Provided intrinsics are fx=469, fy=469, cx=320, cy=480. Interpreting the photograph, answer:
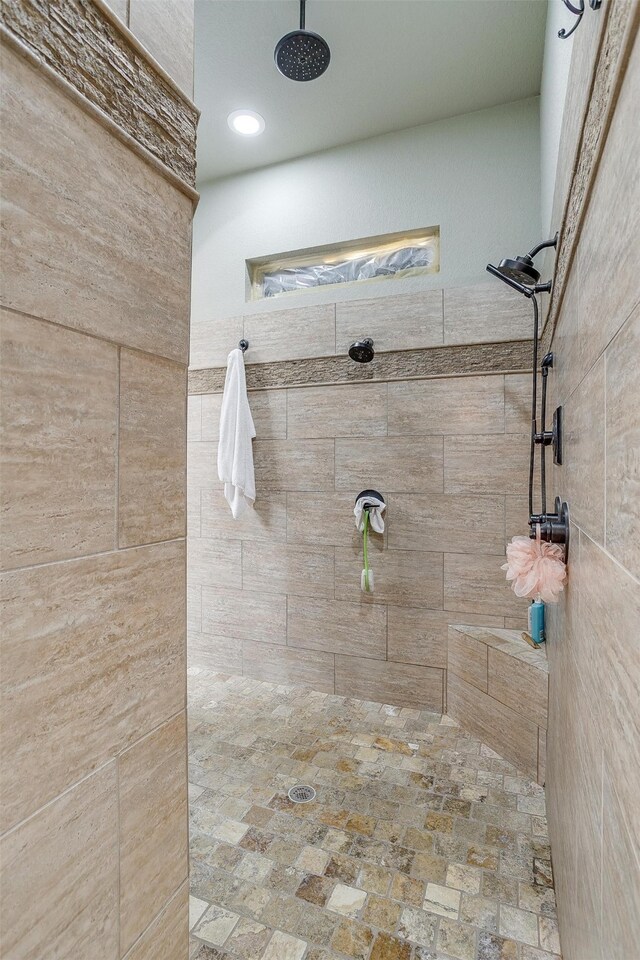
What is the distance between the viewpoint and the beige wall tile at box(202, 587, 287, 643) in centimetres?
262

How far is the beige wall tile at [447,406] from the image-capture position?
2.24m

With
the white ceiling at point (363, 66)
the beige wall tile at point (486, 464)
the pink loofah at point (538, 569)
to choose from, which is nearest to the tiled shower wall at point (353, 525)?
the beige wall tile at point (486, 464)

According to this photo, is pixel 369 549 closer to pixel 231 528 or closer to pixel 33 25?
pixel 231 528

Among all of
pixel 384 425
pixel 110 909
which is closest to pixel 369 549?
pixel 384 425

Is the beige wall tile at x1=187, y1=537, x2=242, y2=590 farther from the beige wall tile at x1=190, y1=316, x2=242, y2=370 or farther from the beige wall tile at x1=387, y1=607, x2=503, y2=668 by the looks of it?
the beige wall tile at x1=190, y1=316, x2=242, y2=370

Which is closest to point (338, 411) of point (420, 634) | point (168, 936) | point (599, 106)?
point (420, 634)

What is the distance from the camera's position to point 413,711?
2324 millimetres

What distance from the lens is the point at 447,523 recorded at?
230cm

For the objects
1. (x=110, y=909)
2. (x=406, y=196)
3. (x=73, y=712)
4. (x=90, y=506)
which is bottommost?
(x=110, y=909)

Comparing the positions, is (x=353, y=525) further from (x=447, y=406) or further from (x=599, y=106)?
(x=599, y=106)

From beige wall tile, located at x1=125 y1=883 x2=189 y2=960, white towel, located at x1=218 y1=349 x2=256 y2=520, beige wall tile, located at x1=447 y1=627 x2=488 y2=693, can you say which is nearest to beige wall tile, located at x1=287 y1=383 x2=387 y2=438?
white towel, located at x1=218 y1=349 x2=256 y2=520

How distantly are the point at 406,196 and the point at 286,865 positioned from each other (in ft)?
9.39

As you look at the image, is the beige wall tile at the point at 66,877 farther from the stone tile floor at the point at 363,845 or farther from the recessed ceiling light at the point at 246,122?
the recessed ceiling light at the point at 246,122

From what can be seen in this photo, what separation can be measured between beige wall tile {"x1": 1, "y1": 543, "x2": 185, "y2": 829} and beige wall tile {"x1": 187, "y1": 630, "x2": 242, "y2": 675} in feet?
6.44
